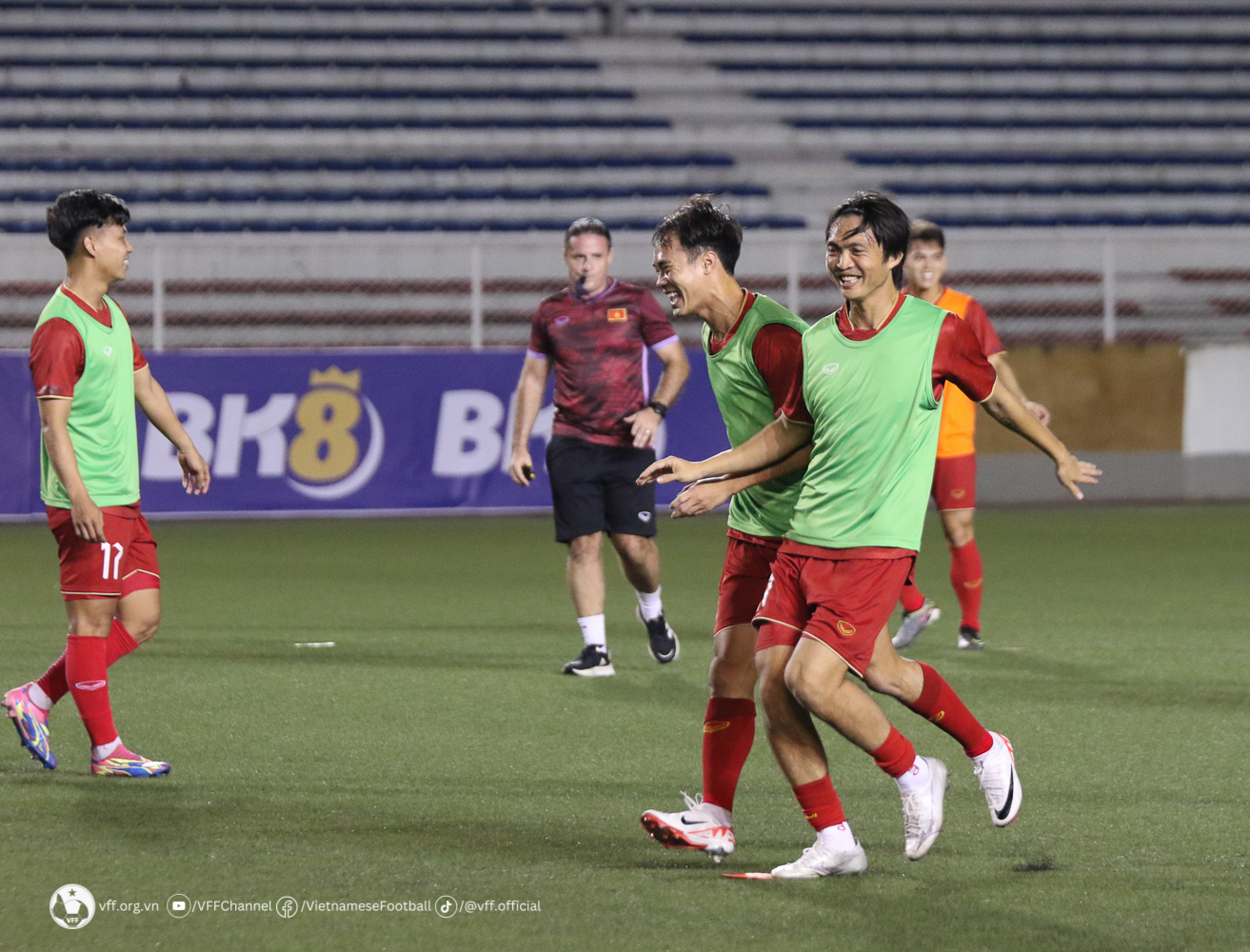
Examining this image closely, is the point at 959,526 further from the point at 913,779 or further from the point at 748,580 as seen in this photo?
the point at 913,779

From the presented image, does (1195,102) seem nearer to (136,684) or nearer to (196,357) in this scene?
(196,357)

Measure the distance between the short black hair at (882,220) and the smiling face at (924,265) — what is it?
3721 mm

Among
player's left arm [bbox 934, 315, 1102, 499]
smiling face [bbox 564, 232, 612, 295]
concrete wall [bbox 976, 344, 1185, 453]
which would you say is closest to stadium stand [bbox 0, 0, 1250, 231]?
concrete wall [bbox 976, 344, 1185, 453]

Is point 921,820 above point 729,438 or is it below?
A: below

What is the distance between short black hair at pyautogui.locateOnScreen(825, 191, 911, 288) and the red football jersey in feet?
11.3

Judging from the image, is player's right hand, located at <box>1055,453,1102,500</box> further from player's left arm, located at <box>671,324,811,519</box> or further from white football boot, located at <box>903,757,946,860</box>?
white football boot, located at <box>903,757,946,860</box>

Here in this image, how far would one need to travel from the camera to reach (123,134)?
20141mm

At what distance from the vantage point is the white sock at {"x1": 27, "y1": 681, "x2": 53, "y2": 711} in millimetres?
5539

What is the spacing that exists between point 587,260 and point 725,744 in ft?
11.4

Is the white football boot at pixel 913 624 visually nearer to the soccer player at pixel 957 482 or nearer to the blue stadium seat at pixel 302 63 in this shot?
the soccer player at pixel 957 482

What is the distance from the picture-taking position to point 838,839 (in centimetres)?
413

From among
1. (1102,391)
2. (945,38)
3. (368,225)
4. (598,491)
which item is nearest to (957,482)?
(598,491)

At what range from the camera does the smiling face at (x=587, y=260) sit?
752 centimetres

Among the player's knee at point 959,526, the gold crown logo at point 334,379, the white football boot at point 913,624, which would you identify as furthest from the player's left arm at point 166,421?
the gold crown logo at point 334,379
